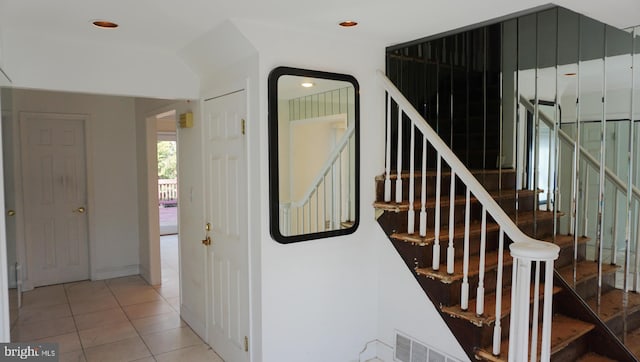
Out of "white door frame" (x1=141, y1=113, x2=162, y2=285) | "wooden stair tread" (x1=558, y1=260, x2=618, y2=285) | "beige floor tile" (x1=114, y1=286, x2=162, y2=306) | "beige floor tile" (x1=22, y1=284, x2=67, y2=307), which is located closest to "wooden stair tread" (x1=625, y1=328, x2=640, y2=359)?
"wooden stair tread" (x1=558, y1=260, x2=618, y2=285)

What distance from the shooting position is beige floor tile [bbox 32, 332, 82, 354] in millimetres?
A: 3318

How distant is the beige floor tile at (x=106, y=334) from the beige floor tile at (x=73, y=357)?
0.11 m

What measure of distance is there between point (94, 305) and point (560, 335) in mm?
4134

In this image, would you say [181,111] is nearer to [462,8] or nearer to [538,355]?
[462,8]

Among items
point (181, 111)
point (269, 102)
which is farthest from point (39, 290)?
point (269, 102)

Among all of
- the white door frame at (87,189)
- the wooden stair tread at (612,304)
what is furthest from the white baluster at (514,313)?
the white door frame at (87,189)

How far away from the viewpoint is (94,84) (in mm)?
2846

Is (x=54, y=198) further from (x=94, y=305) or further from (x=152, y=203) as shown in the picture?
(x=94, y=305)

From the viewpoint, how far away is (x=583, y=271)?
9.52 ft

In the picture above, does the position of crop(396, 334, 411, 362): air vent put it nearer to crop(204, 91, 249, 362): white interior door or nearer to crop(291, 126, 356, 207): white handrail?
crop(204, 91, 249, 362): white interior door

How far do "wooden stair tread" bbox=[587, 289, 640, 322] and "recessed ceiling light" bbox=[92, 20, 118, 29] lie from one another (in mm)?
3441

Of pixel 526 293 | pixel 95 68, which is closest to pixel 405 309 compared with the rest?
pixel 526 293

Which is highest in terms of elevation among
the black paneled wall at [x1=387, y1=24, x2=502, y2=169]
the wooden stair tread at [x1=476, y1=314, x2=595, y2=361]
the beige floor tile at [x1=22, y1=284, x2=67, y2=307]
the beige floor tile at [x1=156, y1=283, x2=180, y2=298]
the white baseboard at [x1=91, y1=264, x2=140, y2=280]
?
the black paneled wall at [x1=387, y1=24, x2=502, y2=169]

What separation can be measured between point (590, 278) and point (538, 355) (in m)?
0.90
